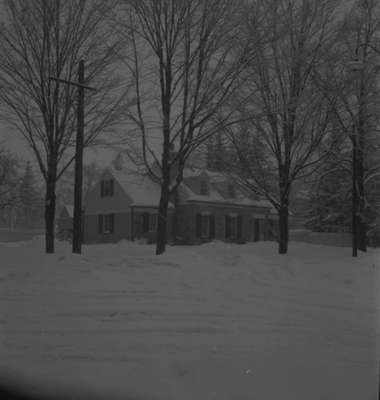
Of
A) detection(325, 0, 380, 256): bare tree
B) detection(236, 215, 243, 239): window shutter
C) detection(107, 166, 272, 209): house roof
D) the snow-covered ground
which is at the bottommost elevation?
the snow-covered ground

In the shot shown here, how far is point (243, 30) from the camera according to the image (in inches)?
438

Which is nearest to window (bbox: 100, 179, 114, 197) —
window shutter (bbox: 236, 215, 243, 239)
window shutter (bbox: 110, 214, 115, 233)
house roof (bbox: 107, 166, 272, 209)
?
house roof (bbox: 107, 166, 272, 209)

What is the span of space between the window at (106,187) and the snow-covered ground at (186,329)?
21047 millimetres

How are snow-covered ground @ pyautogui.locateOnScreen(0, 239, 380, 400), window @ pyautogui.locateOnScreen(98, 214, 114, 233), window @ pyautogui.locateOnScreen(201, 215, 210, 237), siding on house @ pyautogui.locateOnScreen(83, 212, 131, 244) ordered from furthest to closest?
window @ pyautogui.locateOnScreen(201, 215, 210, 237)
window @ pyautogui.locateOnScreen(98, 214, 114, 233)
siding on house @ pyautogui.locateOnScreen(83, 212, 131, 244)
snow-covered ground @ pyautogui.locateOnScreen(0, 239, 380, 400)

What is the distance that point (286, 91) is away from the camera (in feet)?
42.5

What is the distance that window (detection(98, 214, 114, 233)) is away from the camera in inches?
1153

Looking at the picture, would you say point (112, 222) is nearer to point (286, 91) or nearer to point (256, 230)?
point (256, 230)

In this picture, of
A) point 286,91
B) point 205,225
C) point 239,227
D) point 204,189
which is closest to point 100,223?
point 205,225

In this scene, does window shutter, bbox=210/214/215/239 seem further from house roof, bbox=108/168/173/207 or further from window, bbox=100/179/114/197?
window, bbox=100/179/114/197

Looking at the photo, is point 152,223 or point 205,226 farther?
point 205,226

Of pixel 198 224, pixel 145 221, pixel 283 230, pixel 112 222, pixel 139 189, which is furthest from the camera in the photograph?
pixel 112 222

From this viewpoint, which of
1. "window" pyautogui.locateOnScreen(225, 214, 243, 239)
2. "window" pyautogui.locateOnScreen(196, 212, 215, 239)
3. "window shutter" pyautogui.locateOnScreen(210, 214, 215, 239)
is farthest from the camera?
"window" pyautogui.locateOnScreen(225, 214, 243, 239)

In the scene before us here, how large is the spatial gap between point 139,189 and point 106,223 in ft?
9.87

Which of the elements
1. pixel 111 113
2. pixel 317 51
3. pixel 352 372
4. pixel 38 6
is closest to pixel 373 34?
pixel 317 51
